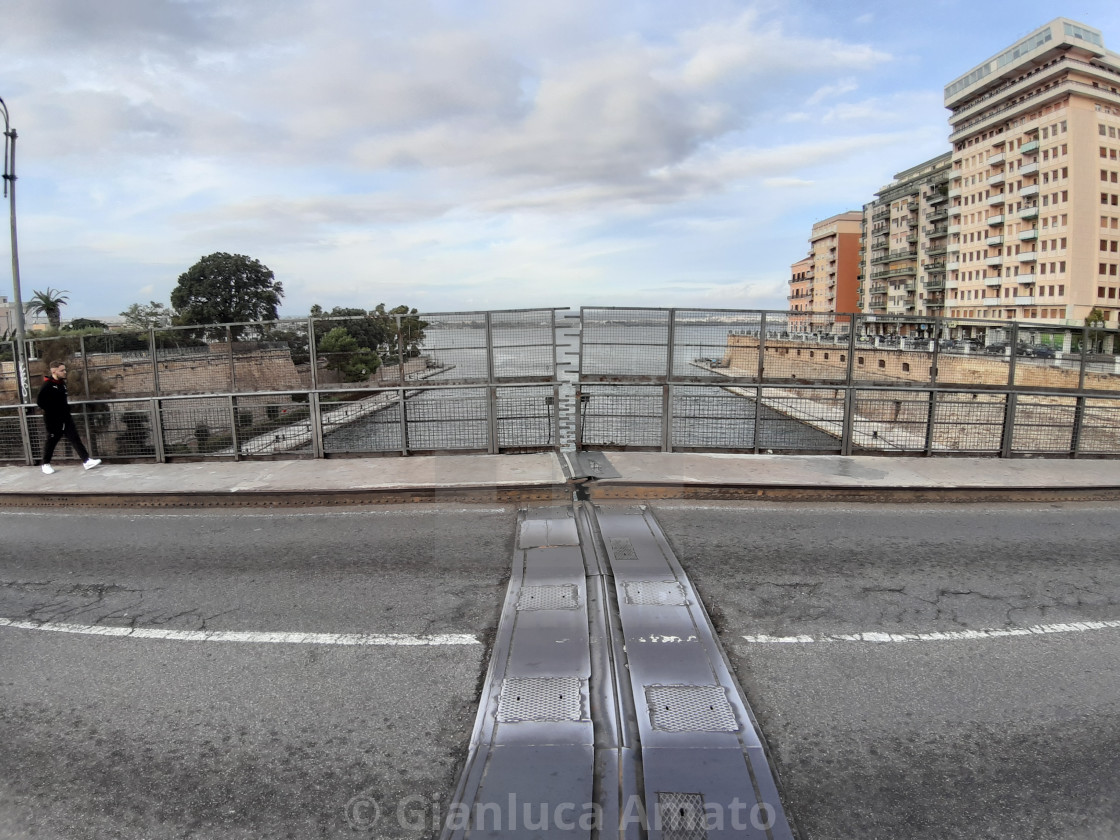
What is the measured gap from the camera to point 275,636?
4895 millimetres

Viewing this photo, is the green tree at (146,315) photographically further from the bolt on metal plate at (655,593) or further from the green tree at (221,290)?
the bolt on metal plate at (655,593)

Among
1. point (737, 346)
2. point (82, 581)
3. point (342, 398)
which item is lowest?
point (82, 581)

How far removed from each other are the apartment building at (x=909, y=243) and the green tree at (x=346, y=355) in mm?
96174

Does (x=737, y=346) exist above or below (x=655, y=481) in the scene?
above

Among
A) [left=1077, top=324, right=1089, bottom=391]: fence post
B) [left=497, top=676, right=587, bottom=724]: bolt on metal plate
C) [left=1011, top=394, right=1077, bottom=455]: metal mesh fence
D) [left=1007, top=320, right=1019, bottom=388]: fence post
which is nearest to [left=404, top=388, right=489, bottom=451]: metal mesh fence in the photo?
[left=497, top=676, right=587, bottom=724]: bolt on metal plate

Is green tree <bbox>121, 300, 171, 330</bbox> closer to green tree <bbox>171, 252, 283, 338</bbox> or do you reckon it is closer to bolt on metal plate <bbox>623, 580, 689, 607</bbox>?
green tree <bbox>171, 252, 283, 338</bbox>

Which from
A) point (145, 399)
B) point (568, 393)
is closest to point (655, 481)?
point (568, 393)

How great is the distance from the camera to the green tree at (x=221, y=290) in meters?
Answer: 71.4

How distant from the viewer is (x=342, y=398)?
10867mm

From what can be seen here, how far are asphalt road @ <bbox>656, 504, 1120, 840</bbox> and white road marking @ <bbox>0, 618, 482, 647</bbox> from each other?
2.08m

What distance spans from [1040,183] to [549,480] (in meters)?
82.9

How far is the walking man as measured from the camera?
1045 cm

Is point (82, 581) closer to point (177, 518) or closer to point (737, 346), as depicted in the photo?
point (177, 518)

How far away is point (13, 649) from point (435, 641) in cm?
309
